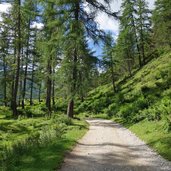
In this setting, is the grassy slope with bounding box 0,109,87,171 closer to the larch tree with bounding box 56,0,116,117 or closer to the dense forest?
the dense forest

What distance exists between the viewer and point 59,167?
421 inches

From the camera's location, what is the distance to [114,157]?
12289 mm

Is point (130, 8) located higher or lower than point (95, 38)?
higher

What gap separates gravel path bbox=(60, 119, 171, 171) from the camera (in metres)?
10.6

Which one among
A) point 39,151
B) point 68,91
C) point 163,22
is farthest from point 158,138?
point 163,22

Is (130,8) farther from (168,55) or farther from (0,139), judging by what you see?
(0,139)

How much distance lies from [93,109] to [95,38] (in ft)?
68.6

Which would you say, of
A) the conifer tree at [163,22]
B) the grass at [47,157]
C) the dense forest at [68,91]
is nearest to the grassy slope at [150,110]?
the dense forest at [68,91]

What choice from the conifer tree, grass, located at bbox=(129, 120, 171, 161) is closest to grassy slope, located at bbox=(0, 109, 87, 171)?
grass, located at bbox=(129, 120, 171, 161)

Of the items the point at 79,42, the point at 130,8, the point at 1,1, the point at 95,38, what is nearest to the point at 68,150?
the point at 1,1

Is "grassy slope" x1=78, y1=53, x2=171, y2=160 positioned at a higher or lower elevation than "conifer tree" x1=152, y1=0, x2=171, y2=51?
lower

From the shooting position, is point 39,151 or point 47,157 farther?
point 39,151

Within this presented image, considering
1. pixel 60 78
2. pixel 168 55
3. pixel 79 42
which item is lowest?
pixel 60 78

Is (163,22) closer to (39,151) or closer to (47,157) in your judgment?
(39,151)
